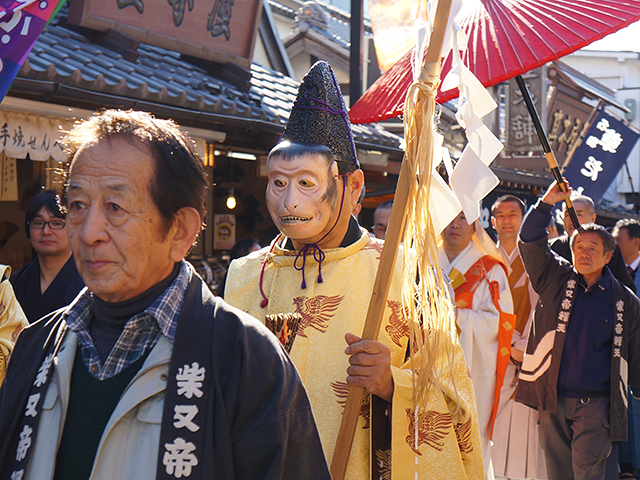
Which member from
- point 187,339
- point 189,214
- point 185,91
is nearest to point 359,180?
point 189,214

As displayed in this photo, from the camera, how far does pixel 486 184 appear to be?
2.29m

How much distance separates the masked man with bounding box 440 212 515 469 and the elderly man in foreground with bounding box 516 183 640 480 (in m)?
0.37

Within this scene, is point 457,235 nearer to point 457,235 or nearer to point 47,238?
point 457,235

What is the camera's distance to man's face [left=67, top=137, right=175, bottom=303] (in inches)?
58.4

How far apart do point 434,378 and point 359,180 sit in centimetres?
94

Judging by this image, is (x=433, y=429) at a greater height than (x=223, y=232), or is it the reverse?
(x=433, y=429)

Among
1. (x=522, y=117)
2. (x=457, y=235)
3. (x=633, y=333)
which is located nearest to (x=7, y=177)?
(x=457, y=235)

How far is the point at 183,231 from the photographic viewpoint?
1.61 m

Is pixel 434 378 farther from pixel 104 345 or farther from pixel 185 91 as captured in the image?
pixel 185 91

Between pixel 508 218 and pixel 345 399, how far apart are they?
13.5 feet

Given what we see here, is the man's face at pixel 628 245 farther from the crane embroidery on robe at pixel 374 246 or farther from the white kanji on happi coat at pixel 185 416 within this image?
the white kanji on happi coat at pixel 185 416

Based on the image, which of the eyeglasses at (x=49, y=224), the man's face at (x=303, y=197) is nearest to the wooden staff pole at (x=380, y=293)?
the man's face at (x=303, y=197)

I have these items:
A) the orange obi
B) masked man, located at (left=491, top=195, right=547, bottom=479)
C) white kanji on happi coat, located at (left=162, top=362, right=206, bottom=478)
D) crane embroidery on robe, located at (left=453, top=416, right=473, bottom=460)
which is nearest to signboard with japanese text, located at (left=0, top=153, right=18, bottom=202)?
the orange obi

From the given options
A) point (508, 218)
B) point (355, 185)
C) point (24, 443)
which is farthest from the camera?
point (508, 218)
